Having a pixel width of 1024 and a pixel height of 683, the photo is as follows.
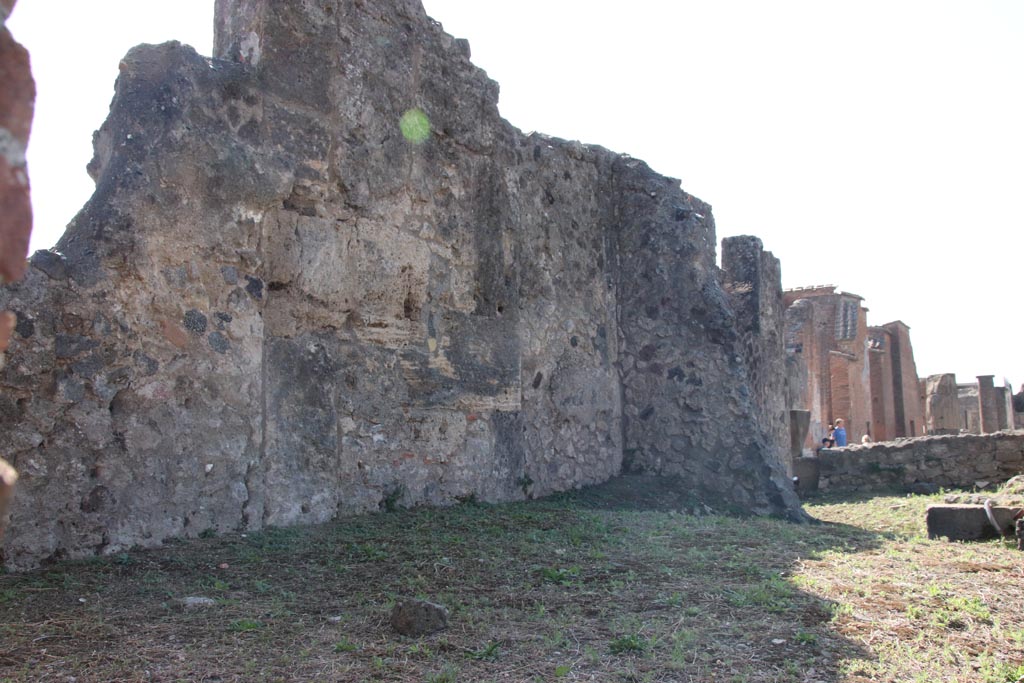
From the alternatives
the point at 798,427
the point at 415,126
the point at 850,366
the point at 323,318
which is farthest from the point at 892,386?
the point at 323,318

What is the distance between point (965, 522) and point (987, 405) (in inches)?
740

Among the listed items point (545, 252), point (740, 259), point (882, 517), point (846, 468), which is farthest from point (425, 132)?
point (846, 468)

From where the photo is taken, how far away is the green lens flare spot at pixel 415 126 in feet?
22.0

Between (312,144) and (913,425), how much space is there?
2584cm

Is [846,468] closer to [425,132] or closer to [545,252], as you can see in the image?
[545,252]

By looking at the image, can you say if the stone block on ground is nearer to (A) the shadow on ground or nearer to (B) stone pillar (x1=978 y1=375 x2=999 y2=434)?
(A) the shadow on ground

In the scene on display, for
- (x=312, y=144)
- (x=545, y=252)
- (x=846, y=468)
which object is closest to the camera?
(x=312, y=144)

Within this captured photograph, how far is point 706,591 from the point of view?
482 cm

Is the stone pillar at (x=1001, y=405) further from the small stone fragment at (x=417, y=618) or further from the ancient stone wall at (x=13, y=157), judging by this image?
the ancient stone wall at (x=13, y=157)

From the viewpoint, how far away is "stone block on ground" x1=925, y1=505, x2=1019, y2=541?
24.4ft

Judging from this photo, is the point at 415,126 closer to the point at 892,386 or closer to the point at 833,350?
the point at 833,350

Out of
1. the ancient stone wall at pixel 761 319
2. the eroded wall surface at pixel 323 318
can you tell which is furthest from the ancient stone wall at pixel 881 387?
the eroded wall surface at pixel 323 318

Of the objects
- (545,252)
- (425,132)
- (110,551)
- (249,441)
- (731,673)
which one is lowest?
(731,673)

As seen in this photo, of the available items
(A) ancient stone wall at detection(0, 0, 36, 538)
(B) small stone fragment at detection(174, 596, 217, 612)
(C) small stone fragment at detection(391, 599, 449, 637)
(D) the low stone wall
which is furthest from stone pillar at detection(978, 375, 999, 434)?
(A) ancient stone wall at detection(0, 0, 36, 538)
